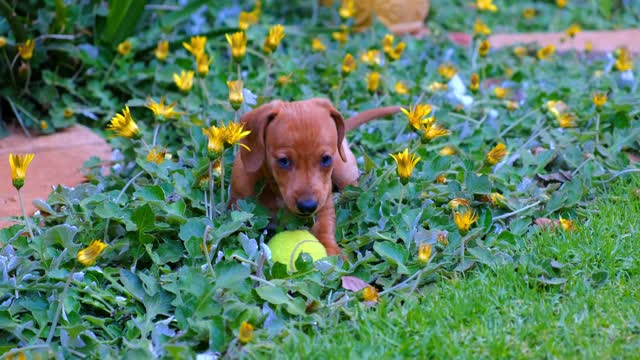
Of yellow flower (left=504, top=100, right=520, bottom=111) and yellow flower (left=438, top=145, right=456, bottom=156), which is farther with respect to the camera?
yellow flower (left=504, top=100, right=520, bottom=111)

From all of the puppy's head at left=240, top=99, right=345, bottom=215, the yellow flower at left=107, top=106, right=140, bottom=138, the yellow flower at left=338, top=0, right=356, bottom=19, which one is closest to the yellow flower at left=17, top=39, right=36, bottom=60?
the yellow flower at left=107, top=106, right=140, bottom=138

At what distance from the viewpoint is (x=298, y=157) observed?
10.8ft

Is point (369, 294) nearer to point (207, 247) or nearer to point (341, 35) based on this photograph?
point (207, 247)

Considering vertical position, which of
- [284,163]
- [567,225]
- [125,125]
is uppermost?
[125,125]

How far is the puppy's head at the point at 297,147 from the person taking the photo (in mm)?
3264

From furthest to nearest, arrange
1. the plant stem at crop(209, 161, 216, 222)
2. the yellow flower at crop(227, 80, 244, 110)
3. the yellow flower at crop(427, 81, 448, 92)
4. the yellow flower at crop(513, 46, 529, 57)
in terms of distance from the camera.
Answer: the yellow flower at crop(513, 46, 529, 57) → the yellow flower at crop(427, 81, 448, 92) → the yellow flower at crop(227, 80, 244, 110) → the plant stem at crop(209, 161, 216, 222)

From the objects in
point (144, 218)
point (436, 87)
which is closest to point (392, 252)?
point (144, 218)

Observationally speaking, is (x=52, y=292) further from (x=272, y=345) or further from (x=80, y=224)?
(x=272, y=345)

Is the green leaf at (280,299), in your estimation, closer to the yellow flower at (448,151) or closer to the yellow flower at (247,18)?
the yellow flower at (448,151)

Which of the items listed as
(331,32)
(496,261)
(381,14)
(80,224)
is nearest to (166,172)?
(80,224)

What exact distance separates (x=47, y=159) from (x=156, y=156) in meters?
1.05

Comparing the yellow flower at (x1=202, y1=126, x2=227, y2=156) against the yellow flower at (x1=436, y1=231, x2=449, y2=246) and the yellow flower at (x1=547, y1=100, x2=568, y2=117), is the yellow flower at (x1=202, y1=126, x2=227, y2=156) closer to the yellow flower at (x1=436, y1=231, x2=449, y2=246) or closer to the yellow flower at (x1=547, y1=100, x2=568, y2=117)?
the yellow flower at (x1=436, y1=231, x2=449, y2=246)

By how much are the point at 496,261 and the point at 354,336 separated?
2.31ft

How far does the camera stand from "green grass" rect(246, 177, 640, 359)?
2.69 metres
